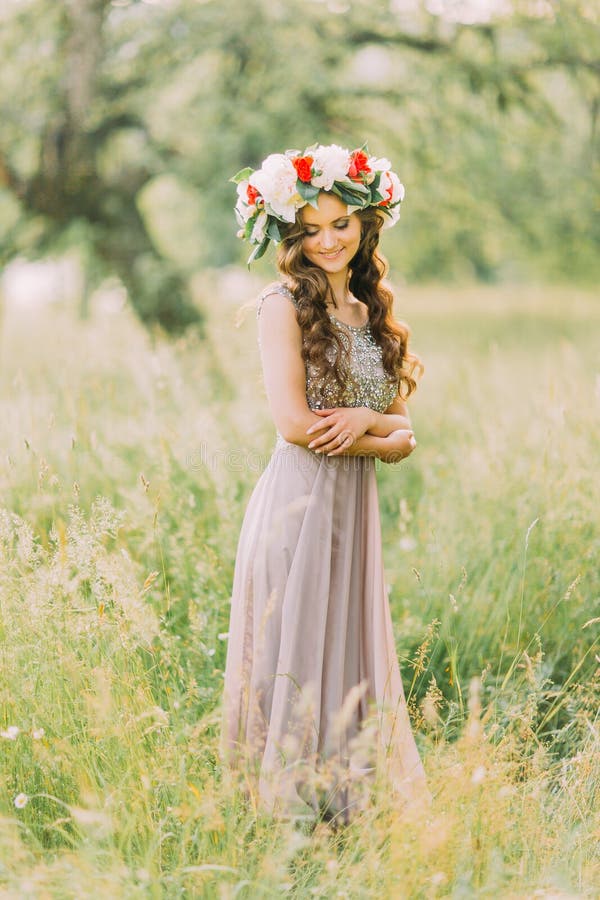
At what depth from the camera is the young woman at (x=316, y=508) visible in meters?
2.79

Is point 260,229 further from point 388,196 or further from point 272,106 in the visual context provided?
point 272,106

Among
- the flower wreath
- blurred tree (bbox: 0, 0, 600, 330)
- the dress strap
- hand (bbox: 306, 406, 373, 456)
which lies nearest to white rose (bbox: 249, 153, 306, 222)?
the flower wreath

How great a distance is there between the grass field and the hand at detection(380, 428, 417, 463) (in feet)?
1.63

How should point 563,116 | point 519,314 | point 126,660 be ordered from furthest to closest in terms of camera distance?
point 519,314 < point 563,116 < point 126,660

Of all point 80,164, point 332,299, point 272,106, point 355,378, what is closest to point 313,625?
point 355,378

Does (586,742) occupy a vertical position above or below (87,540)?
below

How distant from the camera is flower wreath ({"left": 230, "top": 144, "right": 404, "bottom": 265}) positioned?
9.29ft

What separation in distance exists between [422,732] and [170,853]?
139cm

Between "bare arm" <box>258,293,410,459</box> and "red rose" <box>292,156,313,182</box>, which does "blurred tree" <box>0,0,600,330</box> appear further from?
"bare arm" <box>258,293,410,459</box>

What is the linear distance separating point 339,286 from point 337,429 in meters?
0.54

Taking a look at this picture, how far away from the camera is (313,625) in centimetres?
286

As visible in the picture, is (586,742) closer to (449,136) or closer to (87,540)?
(87,540)

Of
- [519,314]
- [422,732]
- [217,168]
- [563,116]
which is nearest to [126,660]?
[422,732]

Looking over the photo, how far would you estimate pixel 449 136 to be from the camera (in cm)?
832
